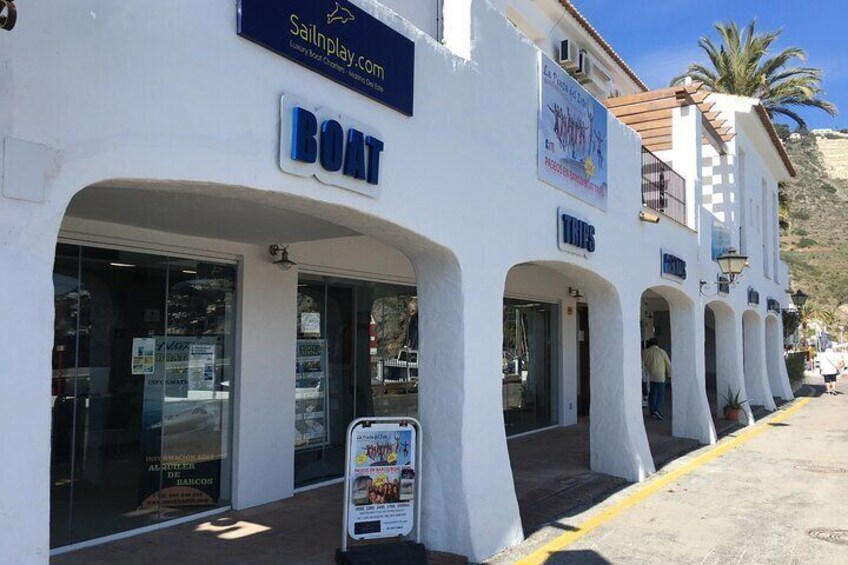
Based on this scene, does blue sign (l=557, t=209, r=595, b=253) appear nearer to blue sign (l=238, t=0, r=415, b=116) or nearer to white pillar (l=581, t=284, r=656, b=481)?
white pillar (l=581, t=284, r=656, b=481)

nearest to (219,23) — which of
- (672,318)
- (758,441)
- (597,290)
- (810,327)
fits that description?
(597,290)

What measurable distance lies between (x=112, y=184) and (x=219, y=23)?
1.17m

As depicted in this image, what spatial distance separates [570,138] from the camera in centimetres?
827

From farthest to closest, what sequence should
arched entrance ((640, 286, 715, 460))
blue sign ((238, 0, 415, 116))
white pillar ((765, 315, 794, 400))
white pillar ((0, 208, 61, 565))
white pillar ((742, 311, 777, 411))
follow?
white pillar ((765, 315, 794, 400)) → white pillar ((742, 311, 777, 411)) → arched entrance ((640, 286, 715, 460)) → blue sign ((238, 0, 415, 116)) → white pillar ((0, 208, 61, 565))

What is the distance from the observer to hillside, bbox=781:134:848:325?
2736 inches

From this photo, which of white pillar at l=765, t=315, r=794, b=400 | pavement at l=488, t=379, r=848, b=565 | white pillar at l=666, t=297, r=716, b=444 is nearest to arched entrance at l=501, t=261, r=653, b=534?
pavement at l=488, t=379, r=848, b=565

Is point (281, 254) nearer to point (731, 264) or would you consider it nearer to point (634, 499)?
point (634, 499)

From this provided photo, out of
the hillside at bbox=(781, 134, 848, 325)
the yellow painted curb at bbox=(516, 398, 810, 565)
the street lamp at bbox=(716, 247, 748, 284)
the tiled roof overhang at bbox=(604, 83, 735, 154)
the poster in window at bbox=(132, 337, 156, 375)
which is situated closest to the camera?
the yellow painted curb at bbox=(516, 398, 810, 565)

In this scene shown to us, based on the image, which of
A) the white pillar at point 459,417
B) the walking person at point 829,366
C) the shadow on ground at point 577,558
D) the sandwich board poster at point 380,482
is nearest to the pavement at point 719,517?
the shadow on ground at point 577,558

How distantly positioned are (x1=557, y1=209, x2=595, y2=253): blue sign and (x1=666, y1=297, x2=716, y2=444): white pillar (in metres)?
4.86

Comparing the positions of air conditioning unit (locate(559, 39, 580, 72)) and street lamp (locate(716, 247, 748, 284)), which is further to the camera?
air conditioning unit (locate(559, 39, 580, 72))

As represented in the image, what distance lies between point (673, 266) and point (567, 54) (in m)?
6.69

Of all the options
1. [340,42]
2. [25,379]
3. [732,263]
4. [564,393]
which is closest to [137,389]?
[25,379]

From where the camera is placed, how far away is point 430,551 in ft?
19.3
